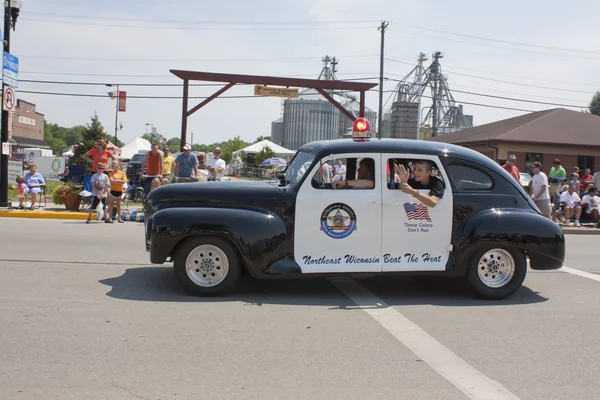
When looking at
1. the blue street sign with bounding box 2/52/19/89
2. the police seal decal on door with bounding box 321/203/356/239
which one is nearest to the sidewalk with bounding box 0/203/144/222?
the blue street sign with bounding box 2/52/19/89

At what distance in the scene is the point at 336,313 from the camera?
6.17 m

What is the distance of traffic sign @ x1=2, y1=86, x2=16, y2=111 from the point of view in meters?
15.7

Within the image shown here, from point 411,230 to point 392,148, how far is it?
0.99 metres

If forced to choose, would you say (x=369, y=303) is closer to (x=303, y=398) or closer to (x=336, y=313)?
(x=336, y=313)

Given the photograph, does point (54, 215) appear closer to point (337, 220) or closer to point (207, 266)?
point (207, 266)

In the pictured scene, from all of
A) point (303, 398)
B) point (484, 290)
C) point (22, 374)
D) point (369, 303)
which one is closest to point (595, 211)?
point (484, 290)

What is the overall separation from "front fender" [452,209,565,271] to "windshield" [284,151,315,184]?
1.94 m

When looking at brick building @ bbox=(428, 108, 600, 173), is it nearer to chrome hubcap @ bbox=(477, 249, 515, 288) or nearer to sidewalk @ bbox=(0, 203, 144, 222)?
sidewalk @ bbox=(0, 203, 144, 222)

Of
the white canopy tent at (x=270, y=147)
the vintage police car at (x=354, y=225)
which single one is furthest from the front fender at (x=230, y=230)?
the white canopy tent at (x=270, y=147)

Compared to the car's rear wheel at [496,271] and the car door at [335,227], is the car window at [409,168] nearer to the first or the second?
the car door at [335,227]

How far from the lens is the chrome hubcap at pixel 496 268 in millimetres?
6902

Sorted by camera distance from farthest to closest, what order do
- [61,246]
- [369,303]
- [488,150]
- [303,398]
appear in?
[488,150] → [61,246] → [369,303] → [303,398]

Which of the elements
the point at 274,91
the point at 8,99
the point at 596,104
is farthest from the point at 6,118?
the point at 596,104

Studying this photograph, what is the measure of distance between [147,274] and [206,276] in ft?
5.33
